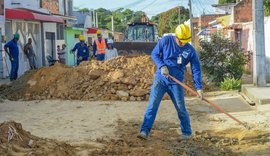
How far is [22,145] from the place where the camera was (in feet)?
19.5

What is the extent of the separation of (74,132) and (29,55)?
13806mm

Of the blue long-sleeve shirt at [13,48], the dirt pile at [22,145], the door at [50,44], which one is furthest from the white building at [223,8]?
the dirt pile at [22,145]

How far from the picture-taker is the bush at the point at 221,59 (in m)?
15.9

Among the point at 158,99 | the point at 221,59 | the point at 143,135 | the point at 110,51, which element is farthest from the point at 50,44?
the point at 143,135

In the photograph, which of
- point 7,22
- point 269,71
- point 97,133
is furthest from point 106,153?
point 7,22

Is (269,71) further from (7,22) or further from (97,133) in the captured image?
(7,22)

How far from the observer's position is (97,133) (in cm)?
848

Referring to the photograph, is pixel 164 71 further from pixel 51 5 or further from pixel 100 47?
pixel 51 5

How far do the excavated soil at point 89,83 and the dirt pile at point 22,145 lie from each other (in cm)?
721

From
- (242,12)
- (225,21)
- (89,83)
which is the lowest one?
(89,83)

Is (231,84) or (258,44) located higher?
(258,44)

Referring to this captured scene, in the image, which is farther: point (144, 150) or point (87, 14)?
point (87, 14)

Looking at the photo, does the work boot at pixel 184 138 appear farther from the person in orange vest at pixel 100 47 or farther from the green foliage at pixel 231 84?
the person in orange vest at pixel 100 47

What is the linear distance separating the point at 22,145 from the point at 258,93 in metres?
7.81
